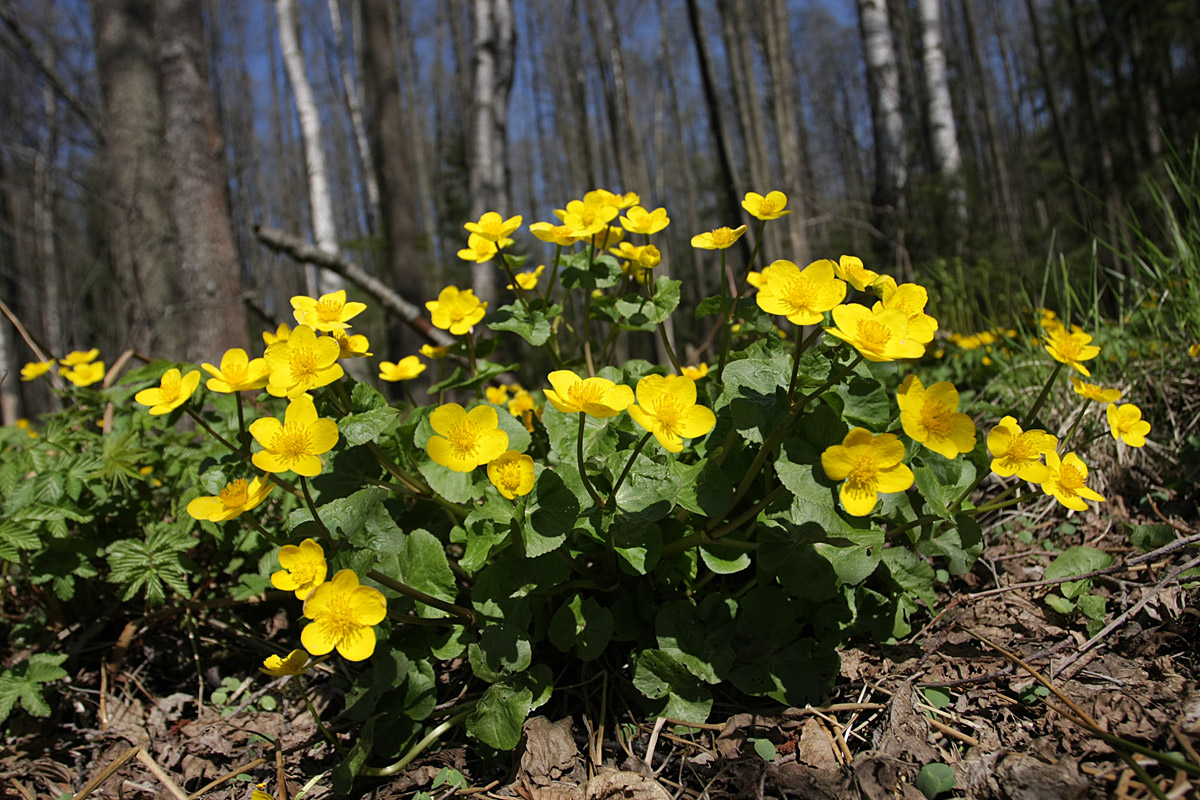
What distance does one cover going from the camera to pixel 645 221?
4.66 feet

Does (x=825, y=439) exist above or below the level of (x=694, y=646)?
above

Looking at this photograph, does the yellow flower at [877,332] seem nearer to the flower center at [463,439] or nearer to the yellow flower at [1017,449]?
the yellow flower at [1017,449]

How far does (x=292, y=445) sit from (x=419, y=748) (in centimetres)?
60

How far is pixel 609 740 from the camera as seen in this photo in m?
1.29

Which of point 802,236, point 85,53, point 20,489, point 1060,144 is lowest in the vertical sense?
point 20,489

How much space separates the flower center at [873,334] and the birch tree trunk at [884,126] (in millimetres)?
4073

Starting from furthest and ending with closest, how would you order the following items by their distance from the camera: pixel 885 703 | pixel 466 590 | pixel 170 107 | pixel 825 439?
pixel 170 107 → pixel 466 590 → pixel 885 703 → pixel 825 439

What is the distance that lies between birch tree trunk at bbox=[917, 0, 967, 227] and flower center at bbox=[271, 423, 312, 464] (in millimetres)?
5287

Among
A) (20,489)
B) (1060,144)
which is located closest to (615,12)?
(1060,144)

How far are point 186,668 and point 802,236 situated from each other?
4.75 meters

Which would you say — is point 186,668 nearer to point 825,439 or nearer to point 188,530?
point 188,530

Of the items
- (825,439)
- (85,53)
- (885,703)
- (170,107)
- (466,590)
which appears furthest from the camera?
(85,53)

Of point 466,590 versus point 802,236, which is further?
point 802,236

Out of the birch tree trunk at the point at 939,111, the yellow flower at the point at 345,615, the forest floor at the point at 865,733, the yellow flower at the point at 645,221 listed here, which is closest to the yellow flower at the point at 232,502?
the yellow flower at the point at 345,615
